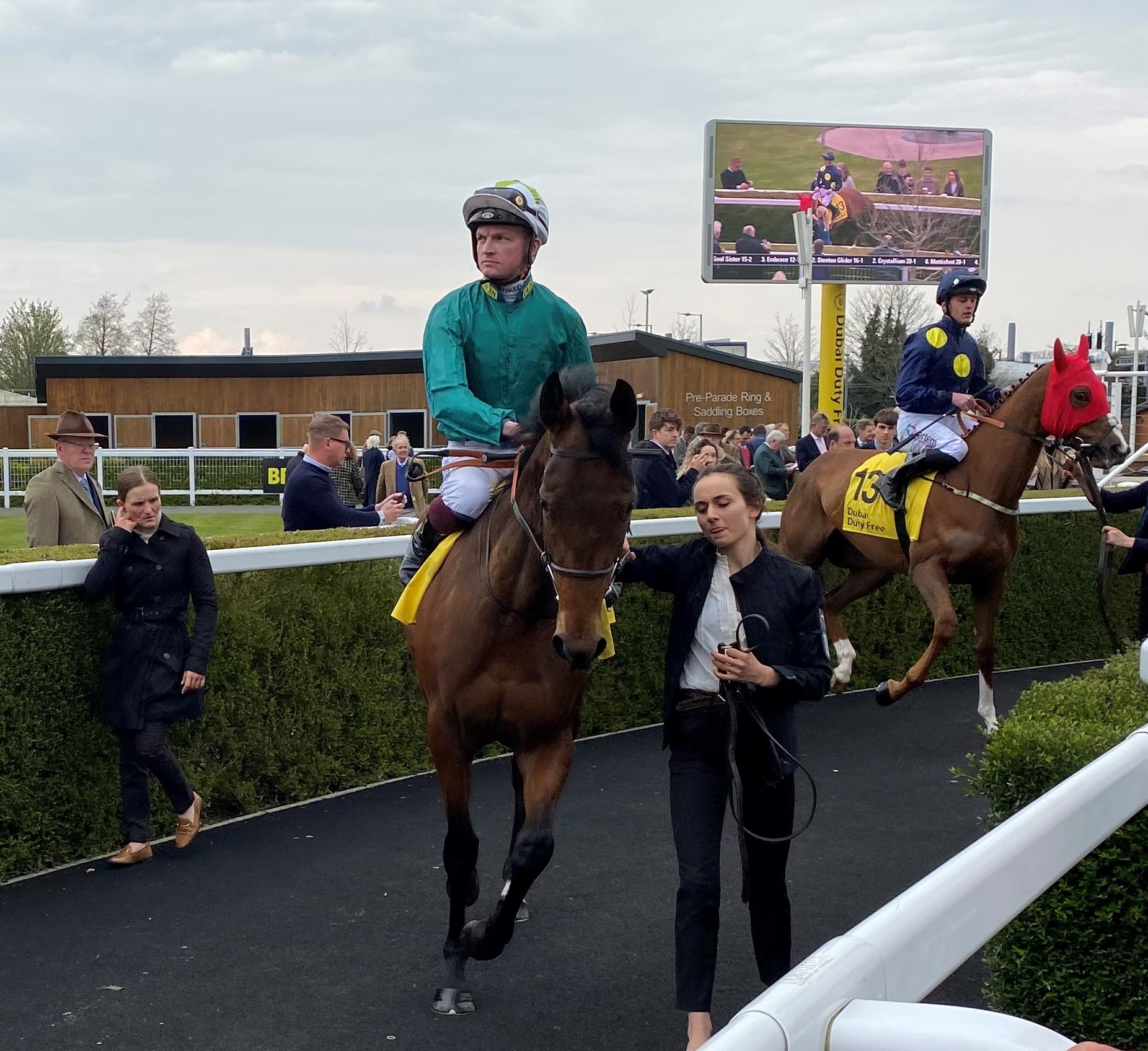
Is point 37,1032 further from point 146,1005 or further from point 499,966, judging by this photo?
point 499,966

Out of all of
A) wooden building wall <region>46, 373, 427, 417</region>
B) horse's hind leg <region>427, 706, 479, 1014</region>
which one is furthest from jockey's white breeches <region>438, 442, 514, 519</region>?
wooden building wall <region>46, 373, 427, 417</region>

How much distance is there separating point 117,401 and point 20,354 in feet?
96.8

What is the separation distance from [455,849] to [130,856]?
1.87m

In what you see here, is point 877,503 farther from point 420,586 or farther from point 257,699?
point 420,586

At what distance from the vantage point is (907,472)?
789cm

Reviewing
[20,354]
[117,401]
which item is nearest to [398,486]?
[117,401]

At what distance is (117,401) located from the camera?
98.8 ft

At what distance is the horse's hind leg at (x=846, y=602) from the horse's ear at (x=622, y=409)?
539 cm

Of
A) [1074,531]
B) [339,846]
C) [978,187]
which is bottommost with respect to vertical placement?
[339,846]

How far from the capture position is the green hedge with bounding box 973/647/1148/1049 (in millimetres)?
2941

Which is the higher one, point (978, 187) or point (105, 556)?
point (978, 187)

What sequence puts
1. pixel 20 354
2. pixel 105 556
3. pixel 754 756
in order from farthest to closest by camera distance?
pixel 20 354
pixel 105 556
pixel 754 756

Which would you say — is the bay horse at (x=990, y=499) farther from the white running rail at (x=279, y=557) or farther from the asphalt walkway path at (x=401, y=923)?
the white running rail at (x=279, y=557)

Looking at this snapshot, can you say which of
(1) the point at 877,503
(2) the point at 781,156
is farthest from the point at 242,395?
(1) the point at 877,503
